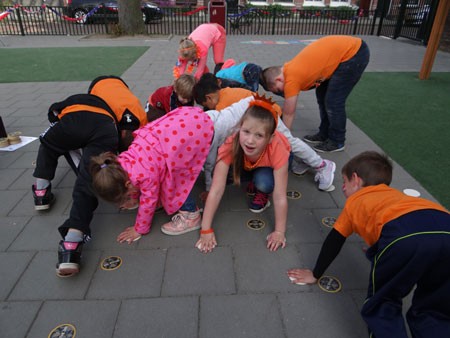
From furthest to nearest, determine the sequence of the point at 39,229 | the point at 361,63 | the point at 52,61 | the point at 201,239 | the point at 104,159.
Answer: the point at 52,61, the point at 361,63, the point at 39,229, the point at 201,239, the point at 104,159

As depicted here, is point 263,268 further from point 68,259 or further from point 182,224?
point 68,259

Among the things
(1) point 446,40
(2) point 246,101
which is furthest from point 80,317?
(1) point 446,40

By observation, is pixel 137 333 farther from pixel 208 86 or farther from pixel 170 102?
pixel 170 102

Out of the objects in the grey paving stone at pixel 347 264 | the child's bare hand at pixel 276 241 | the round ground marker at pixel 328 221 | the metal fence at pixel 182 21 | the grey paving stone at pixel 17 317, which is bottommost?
the grey paving stone at pixel 17 317

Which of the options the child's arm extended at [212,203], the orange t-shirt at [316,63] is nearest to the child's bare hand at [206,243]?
the child's arm extended at [212,203]

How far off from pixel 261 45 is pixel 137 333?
34.4 feet

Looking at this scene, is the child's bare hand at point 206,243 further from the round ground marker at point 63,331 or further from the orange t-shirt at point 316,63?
the orange t-shirt at point 316,63

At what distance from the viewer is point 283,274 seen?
6.99 ft

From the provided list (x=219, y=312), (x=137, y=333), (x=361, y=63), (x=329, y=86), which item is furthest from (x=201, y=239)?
(x=361, y=63)

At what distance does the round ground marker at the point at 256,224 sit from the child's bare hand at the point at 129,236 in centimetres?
82

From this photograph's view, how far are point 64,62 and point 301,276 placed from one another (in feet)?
27.0

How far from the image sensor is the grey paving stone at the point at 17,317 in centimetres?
178

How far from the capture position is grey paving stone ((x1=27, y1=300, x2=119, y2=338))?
177 centimetres

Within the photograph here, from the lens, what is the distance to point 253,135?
7.16 feet
